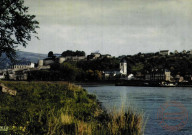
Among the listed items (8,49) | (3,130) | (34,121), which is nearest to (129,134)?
(34,121)

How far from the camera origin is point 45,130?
1127cm

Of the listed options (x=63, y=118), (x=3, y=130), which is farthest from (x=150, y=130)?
(x=3, y=130)

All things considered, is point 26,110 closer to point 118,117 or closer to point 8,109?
point 8,109

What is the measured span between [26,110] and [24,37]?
16.9 meters

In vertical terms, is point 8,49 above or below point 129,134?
above

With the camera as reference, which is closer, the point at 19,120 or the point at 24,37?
the point at 19,120

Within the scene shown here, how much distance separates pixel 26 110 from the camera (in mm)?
15477

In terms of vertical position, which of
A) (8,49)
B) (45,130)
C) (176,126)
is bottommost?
(176,126)

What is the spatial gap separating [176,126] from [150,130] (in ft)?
10.5

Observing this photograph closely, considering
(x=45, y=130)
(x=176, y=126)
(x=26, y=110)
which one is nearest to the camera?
(x=45, y=130)

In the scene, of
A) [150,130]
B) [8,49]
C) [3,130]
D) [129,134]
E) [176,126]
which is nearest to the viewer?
[3,130]

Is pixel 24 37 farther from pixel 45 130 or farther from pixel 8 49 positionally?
pixel 45 130

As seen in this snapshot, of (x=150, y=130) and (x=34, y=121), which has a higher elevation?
(x=34, y=121)

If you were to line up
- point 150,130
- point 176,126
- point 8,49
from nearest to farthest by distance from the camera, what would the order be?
1. point 150,130
2. point 176,126
3. point 8,49
